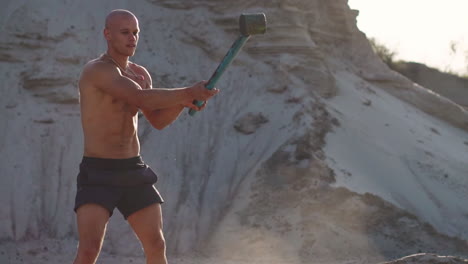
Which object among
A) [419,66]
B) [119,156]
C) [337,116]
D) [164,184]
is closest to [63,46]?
[164,184]

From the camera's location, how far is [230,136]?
1223 cm

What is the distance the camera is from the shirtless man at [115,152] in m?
5.05

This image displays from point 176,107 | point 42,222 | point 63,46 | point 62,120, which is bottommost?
point 42,222

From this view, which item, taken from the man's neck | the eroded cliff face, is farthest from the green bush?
the man's neck

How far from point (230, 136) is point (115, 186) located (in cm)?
711

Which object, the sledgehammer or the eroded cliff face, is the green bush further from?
the sledgehammer

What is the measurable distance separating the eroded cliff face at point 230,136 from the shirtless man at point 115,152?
15.9 ft

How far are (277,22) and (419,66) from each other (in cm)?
995

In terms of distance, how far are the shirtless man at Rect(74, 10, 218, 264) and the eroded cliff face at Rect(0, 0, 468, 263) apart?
484 centimetres

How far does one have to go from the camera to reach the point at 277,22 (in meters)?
13.2

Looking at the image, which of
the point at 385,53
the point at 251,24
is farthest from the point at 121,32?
the point at 385,53

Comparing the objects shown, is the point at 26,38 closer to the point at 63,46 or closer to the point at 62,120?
the point at 63,46

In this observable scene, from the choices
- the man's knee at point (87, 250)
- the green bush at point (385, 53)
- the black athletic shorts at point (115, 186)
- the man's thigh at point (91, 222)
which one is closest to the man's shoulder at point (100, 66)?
the black athletic shorts at point (115, 186)

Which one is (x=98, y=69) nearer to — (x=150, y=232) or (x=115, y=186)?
(x=115, y=186)
